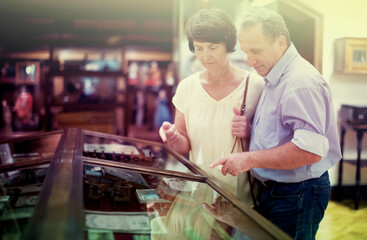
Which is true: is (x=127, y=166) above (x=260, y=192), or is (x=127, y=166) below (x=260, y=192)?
above

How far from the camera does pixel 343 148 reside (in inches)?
170

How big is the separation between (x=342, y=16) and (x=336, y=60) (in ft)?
3.98

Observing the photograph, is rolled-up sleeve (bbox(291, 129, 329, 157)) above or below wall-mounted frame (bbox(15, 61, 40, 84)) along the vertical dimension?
below

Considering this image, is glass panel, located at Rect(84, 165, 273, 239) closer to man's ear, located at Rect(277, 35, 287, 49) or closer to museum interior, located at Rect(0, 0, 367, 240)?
museum interior, located at Rect(0, 0, 367, 240)

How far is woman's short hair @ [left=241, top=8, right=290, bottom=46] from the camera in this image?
62.3 inches

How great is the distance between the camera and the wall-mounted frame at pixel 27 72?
5688 mm

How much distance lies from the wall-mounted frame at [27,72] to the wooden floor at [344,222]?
465 cm

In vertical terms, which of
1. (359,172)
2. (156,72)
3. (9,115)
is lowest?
(359,172)

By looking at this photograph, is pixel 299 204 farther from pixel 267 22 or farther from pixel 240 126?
pixel 267 22

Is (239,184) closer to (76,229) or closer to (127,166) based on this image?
(127,166)

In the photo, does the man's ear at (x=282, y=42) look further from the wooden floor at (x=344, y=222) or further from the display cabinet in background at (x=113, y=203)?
the wooden floor at (x=344, y=222)

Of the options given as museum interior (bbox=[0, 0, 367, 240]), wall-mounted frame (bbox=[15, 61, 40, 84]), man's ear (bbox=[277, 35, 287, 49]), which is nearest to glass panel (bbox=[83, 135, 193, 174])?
museum interior (bbox=[0, 0, 367, 240])

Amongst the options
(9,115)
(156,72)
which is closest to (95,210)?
(9,115)

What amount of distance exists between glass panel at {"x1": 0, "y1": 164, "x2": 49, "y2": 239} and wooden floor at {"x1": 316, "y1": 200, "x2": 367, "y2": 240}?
2.63 metres
